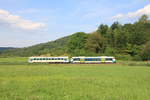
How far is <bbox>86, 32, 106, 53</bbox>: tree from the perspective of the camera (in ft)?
248

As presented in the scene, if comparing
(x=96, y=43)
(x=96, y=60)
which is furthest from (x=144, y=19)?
(x=96, y=60)

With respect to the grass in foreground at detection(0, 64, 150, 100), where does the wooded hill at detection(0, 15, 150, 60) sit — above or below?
above

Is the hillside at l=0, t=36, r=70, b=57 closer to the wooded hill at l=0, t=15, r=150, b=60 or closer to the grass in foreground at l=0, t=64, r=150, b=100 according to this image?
the wooded hill at l=0, t=15, r=150, b=60

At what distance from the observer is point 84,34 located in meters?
85.0

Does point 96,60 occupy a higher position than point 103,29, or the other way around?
point 103,29

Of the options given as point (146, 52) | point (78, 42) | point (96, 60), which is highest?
point (78, 42)

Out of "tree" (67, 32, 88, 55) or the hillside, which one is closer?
"tree" (67, 32, 88, 55)

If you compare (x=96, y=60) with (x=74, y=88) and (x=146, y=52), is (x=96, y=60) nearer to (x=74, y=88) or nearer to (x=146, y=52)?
(x=146, y=52)

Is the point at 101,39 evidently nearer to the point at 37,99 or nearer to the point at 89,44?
the point at 89,44

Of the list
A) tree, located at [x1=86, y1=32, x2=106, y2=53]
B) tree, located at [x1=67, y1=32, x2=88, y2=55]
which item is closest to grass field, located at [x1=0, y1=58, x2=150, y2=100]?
tree, located at [x1=86, y1=32, x2=106, y2=53]

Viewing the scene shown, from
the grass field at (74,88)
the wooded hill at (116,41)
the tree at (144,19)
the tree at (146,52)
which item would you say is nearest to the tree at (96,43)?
the wooded hill at (116,41)

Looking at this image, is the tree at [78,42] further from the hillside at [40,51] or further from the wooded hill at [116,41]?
the hillside at [40,51]

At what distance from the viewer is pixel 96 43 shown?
7688cm

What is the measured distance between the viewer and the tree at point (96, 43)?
248ft
